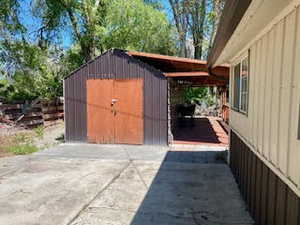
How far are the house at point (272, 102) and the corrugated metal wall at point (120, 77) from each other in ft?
13.2

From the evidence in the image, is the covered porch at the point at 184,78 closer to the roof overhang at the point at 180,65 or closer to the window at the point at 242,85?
the roof overhang at the point at 180,65

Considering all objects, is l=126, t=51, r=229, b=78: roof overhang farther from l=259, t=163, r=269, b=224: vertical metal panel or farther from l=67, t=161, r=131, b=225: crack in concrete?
l=259, t=163, r=269, b=224: vertical metal panel

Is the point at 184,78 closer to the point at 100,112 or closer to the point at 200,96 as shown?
the point at 100,112

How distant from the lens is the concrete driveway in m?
3.22

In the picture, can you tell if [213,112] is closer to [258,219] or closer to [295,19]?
[258,219]

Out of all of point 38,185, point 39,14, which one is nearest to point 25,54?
point 39,14

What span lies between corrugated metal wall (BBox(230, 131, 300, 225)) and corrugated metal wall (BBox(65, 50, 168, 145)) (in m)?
3.55

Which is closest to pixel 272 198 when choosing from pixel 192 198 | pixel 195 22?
pixel 192 198

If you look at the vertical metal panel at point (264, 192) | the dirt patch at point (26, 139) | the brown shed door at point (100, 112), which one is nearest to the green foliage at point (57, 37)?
the dirt patch at point (26, 139)

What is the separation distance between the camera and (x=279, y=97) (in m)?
2.20

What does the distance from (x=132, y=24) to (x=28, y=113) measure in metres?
6.21

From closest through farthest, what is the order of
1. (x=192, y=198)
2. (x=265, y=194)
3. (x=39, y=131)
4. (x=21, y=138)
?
(x=265, y=194)
(x=192, y=198)
(x=21, y=138)
(x=39, y=131)

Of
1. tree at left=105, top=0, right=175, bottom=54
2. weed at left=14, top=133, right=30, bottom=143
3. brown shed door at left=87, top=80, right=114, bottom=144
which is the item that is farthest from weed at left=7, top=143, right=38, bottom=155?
tree at left=105, top=0, right=175, bottom=54

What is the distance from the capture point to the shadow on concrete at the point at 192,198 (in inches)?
125
